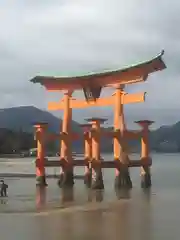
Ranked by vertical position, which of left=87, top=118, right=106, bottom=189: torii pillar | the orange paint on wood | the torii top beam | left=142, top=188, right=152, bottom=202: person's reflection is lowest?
left=142, top=188, right=152, bottom=202: person's reflection

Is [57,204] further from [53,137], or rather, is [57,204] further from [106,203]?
[53,137]

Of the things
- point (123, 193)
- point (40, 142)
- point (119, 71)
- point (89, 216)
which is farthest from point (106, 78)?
point (89, 216)

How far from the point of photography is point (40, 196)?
25781 mm

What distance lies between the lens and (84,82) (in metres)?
30.0

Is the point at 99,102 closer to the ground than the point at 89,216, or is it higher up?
higher up

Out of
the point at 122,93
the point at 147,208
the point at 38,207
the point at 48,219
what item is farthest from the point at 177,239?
the point at 122,93

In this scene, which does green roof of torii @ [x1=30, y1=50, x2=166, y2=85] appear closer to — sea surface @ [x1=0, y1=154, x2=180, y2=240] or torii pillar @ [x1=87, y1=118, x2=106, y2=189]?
torii pillar @ [x1=87, y1=118, x2=106, y2=189]

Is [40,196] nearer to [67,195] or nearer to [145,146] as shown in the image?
[67,195]

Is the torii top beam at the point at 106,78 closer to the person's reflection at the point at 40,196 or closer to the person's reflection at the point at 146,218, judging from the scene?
the person's reflection at the point at 40,196

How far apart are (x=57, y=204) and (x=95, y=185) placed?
698cm

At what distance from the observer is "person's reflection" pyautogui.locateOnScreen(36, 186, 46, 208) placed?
72.2 ft

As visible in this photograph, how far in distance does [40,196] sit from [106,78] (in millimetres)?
8025

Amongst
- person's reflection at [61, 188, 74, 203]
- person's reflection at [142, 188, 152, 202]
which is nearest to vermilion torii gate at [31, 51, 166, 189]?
person's reflection at [142, 188, 152, 202]

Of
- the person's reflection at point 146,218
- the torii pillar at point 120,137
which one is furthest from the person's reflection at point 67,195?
the person's reflection at point 146,218
